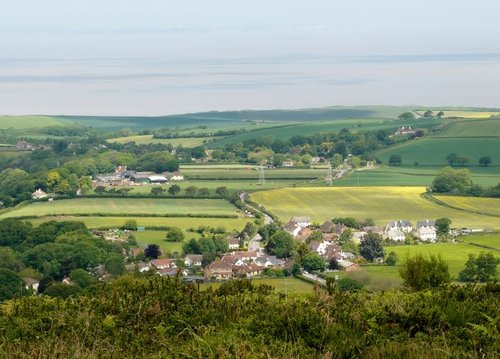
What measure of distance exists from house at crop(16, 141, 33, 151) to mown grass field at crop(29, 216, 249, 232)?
103 feet

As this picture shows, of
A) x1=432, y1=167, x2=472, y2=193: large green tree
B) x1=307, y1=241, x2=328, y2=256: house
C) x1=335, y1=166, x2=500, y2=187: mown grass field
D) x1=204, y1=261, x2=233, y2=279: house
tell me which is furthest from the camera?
x1=335, y1=166, x2=500, y2=187: mown grass field

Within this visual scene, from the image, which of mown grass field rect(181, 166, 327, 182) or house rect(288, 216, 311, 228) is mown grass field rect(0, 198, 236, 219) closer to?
house rect(288, 216, 311, 228)

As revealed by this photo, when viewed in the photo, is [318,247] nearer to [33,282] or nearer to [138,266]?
[138,266]

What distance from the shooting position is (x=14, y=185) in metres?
43.3

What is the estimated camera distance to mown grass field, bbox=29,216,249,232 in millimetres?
30922

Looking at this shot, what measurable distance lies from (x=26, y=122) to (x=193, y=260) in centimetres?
6287

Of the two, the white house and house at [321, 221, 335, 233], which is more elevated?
the white house

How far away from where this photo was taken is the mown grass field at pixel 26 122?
8400 centimetres

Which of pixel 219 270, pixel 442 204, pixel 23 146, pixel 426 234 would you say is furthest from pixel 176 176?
pixel 23 146

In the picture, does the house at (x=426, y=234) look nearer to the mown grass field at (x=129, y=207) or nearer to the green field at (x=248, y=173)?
the mown grass field at (x=129, y=207)

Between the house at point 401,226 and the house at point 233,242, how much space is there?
4.60 m

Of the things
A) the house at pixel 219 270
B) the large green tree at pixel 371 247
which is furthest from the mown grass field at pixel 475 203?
the house at pixel 219 270

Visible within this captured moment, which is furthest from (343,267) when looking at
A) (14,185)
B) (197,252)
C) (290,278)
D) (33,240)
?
(14,185)

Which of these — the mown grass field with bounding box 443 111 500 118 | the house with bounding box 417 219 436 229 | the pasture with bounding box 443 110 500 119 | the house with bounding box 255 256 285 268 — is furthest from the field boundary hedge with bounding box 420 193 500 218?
the mown grass field with bounding box 443 111 500 118
